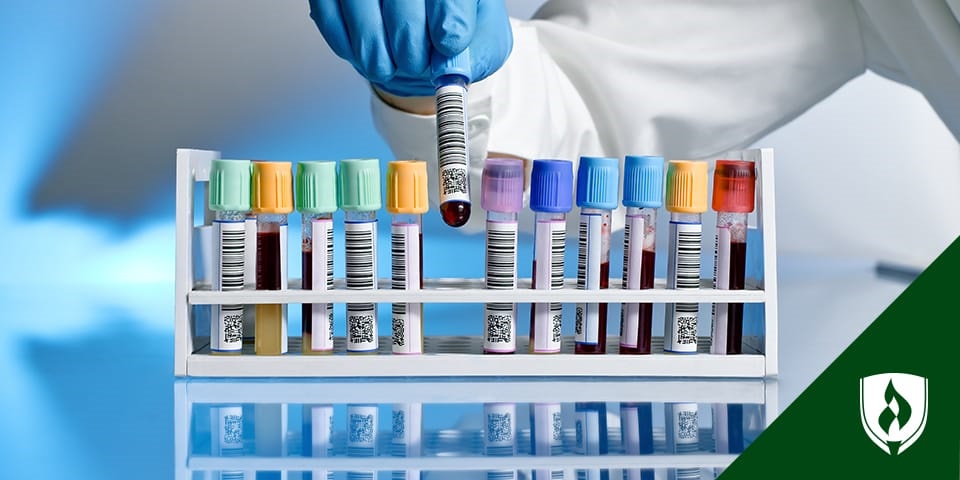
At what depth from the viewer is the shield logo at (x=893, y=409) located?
75 cm

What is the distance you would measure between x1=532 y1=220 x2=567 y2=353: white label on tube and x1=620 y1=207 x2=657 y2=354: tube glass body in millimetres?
58

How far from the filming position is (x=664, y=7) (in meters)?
1.59

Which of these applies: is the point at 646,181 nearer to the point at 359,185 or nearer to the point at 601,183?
the point at 601,183

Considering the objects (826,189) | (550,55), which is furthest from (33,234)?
(826,189)

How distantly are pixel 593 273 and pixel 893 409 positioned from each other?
29cm

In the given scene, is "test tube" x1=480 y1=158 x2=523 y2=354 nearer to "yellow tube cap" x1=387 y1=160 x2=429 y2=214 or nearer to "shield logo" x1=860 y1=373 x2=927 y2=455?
"yellow tube cap" x1=387 y1=160 x2=429 y2=214

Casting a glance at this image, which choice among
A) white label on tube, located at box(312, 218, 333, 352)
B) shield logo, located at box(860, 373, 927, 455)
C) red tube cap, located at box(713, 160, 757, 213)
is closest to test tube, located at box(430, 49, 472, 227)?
white label on tube, located at box(312, 218, 333, 352)

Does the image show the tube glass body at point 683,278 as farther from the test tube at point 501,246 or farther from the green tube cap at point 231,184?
the green tube cap at point 231,184

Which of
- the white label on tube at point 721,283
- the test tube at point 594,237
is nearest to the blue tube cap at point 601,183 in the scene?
the test tube at point 594,237

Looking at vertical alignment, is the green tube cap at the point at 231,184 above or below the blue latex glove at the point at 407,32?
below

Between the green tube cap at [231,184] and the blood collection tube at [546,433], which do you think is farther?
the green tube cap at [231,184]

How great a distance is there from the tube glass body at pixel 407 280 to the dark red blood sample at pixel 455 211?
0.03 m

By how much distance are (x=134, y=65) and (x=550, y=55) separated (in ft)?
2.12

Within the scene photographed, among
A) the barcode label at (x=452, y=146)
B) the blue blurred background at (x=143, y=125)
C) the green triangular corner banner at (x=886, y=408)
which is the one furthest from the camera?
the blue blurred background at (x=143, y=125)
